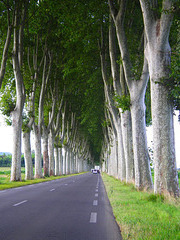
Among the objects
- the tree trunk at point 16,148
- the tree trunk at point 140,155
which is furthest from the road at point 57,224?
the tree trunk at point 16,148

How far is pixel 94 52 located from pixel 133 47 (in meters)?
6.38

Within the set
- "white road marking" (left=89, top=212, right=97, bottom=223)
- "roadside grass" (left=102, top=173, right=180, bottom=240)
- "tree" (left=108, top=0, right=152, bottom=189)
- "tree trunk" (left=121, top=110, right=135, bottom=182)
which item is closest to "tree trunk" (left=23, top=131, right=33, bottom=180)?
"tree trunk" (left=121, top=110, right=135, bottom=182)

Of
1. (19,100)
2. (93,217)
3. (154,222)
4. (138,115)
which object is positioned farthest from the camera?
(19,100)

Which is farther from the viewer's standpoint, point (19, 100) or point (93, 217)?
point (19, 100)

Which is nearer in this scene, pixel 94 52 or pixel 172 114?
pixel 172 114

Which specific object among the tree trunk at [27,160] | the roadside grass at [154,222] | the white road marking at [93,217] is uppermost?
the tree trunk at [27,160]

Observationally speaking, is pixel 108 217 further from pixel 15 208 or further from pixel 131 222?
pixel 15 208

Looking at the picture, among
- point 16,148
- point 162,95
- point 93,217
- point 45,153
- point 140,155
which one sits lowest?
point 93,217

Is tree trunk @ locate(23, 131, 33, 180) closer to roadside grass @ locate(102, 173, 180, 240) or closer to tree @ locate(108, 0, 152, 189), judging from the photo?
tree @ locate(108, 0, 152, 189)

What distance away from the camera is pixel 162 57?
9.37 meters

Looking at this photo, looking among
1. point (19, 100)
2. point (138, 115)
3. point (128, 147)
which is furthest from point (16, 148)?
point (138, 115)

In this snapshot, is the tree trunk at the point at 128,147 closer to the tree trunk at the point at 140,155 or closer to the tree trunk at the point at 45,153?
the tree trunk at the point at 140,155

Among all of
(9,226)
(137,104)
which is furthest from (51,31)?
(9,226)

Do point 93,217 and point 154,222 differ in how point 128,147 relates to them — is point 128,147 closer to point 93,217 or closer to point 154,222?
point 93,217
